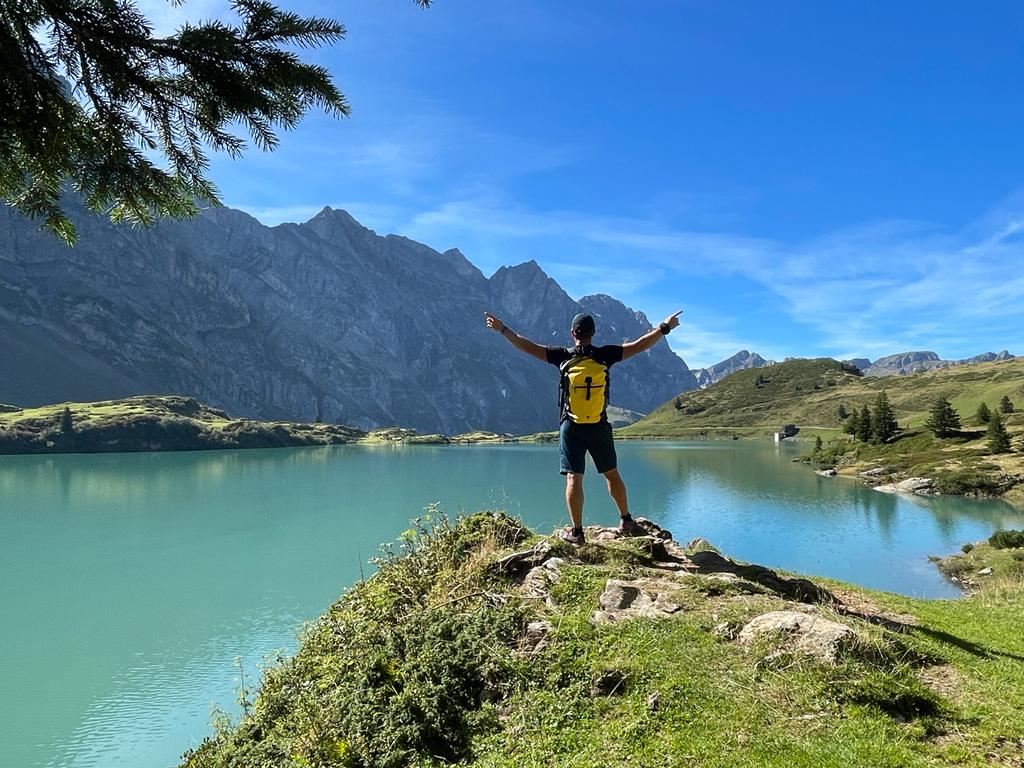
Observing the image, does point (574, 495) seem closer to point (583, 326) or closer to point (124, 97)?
point (583, 326)

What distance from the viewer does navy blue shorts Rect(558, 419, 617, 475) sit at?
842 centimetres

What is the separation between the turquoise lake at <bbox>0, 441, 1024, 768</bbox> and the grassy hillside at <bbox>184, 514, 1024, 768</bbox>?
31.1 ft

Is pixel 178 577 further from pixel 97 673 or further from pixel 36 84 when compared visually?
pixel 36 84

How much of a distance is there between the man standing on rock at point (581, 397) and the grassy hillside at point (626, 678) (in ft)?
2.83

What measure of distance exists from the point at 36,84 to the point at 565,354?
6298 millimetres

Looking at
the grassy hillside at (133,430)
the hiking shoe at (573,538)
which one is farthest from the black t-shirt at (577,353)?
the grassy hillside at (133,430)

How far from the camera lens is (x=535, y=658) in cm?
582

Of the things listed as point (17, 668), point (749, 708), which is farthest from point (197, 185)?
point (17, 668)

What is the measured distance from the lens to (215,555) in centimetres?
3397

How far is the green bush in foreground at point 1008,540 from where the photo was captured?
30.9m

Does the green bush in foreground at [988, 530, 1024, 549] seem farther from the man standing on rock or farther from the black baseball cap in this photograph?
the black baseball cap

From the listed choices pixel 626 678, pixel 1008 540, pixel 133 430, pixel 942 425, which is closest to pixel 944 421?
pixel 942 425

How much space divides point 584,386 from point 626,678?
13.2ft

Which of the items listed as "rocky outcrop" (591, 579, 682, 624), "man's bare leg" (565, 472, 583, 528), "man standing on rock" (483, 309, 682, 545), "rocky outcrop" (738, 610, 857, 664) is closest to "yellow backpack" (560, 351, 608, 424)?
"man standing on rock" (483, 309, 682, 545)
